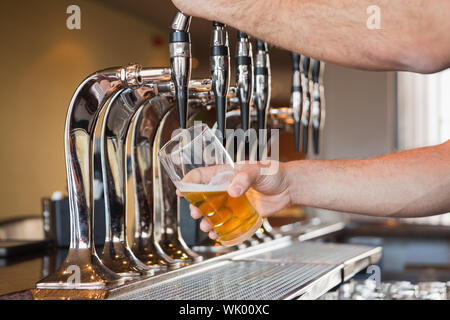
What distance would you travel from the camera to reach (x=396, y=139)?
499 centimetres

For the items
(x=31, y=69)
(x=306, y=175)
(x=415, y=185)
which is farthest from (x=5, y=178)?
(x=415, y=185)

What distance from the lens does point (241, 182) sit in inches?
41.5

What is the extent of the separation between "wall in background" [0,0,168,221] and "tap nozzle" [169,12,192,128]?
1.09m

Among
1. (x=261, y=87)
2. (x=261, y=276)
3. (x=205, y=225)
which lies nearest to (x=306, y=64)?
(x=261, y=87)

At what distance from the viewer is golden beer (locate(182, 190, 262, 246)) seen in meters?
1.08

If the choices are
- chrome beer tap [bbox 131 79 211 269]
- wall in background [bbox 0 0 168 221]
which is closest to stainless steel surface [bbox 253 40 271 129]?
chrome beer tap [bbox 131 79 211 269]

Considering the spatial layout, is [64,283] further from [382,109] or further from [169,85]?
[382,109]

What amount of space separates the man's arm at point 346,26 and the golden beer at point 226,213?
28cm

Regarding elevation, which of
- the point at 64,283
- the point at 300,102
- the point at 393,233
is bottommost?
the point at 393,233

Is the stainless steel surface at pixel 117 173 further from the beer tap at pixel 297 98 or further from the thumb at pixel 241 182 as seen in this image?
the beer tap at pixel 297 98

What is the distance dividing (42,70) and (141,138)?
91cm

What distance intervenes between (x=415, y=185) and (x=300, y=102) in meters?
0.48

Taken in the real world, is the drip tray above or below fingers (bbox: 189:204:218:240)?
below

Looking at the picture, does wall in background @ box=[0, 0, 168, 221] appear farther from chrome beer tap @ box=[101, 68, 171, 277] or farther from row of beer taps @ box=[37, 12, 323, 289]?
chrome beer tap @ box=[101, 68, 171, 277]
